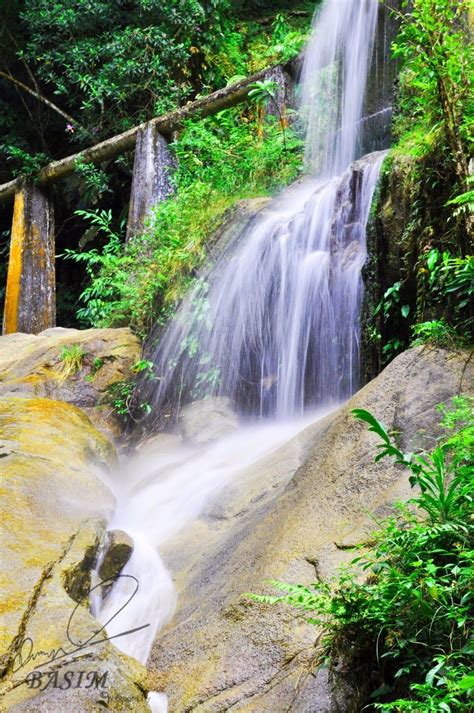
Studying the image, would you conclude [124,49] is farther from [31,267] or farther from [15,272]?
[15,272]

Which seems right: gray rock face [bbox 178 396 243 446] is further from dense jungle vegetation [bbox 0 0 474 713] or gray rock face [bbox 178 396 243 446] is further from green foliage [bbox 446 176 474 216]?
green foliage [bbox 446 176 474 216]

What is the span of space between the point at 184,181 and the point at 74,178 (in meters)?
4.18

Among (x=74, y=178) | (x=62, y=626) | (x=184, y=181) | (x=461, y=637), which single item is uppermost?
(x=74, y=178)

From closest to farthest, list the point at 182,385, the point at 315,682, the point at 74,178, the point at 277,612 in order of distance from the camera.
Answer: the point at 315,682 < the point at 277,612 < the point at 182,385 < the point at 74,178

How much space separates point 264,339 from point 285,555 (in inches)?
148

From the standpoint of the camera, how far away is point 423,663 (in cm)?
200

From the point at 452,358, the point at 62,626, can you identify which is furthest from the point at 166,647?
the point at 452,358

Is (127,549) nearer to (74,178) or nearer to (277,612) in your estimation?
(277,612)

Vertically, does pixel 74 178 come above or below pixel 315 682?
above

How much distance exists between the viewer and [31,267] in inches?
431

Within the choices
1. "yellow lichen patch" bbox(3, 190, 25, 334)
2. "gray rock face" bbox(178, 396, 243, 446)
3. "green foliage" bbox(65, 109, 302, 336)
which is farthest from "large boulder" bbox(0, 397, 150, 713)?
"yellow lichen patch" bbox(3, 190, 25, 334)

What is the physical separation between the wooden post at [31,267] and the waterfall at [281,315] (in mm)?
4151

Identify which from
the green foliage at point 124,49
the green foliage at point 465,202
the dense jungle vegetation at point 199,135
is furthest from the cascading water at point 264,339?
the green foliage at point 124,49


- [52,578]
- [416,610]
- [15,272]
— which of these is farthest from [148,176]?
[416,610]
